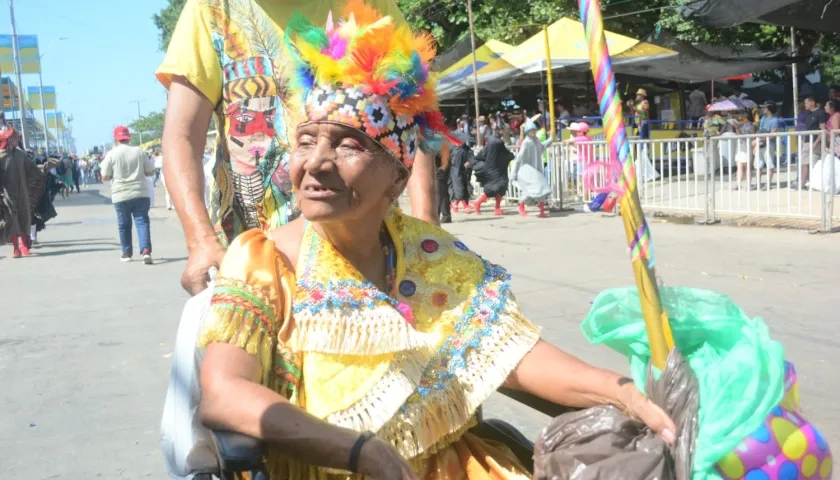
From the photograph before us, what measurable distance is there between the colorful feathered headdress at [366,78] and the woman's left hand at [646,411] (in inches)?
30.4

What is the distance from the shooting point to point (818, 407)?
4391mm

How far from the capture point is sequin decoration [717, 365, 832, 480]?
1.68m

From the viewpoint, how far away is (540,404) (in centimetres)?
216

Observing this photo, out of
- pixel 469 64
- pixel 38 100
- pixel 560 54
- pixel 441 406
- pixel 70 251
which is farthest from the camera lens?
pixel 38 100

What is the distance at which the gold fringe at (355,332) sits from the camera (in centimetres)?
195

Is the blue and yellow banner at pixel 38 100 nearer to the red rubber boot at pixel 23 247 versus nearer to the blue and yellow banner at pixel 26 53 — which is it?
the blue and yellow banner at pixel 26 53

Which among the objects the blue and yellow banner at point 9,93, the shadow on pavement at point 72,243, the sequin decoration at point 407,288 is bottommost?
the shadow on pavement at point 72,243

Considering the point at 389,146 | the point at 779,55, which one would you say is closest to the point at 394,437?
the point at 389,146

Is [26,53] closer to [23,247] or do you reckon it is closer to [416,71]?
[23,247]

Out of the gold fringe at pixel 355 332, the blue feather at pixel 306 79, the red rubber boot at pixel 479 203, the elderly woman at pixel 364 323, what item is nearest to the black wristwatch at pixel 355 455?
the elderly woman at pixel 364 323

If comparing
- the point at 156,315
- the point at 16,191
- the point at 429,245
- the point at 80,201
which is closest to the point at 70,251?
the point at 16,191

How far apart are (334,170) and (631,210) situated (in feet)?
2.25

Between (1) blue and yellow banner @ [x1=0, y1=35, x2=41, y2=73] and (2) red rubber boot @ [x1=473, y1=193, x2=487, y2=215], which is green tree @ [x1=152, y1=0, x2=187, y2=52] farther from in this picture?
(2) red rubber boot @ [x1=473, y1=193, x2=487, y2=215]

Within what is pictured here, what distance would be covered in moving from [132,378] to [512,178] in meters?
10.6
